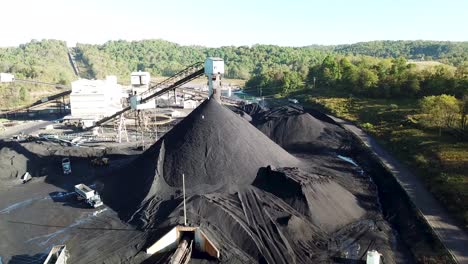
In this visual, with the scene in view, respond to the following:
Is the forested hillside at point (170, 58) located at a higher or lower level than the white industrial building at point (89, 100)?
higher

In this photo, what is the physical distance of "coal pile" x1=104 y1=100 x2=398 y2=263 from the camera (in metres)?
17.5

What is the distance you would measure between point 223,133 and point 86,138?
21.5m

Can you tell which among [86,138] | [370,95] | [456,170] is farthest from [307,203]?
[370,95]

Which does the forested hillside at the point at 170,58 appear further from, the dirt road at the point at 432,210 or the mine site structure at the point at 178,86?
the dirt road at the point at 432,210

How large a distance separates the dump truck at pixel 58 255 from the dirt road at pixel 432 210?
1672 cm

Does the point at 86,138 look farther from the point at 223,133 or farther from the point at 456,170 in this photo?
the point at 456,170

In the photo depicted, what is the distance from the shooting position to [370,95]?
199 ft

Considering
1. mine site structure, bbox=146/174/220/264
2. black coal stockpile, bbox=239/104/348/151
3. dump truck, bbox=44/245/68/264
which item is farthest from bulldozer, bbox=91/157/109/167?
black coal stockpile, bbox=239/104/348/151

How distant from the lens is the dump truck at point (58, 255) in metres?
15.5

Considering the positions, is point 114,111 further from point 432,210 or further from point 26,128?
point 432,210

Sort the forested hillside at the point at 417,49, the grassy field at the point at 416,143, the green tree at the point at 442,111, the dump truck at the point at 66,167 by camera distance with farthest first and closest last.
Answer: the forested hillside at the point at 417,49
the green tree at the point at 442,111
the dump truck at the point at 66,167
the grassy field at the point at 416,143

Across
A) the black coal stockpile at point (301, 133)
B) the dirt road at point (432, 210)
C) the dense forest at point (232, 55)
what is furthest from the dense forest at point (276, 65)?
the dirt road at point (432, 210)

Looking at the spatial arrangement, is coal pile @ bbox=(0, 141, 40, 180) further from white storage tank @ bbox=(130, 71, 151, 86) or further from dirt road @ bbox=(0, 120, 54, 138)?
white storage tank @ bbox=(130, 71, 151, 86)

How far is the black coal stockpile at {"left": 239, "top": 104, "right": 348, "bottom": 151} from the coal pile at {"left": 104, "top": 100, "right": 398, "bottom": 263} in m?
8.13
